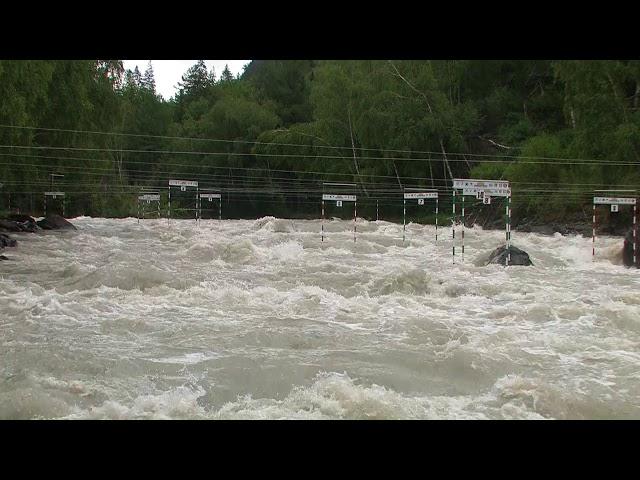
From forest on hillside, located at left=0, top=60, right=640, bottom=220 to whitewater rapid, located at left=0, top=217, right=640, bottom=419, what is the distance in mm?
10534

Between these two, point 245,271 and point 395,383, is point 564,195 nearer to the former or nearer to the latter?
point 245,271

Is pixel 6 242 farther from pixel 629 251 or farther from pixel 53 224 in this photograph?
pixel 629 251

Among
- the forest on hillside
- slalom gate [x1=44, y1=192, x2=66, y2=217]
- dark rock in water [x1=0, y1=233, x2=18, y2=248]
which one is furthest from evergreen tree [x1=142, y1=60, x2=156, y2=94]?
dark rock in water [x1=0, y1=233, x2=18, y2=248]

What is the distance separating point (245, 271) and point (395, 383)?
8.35 meters

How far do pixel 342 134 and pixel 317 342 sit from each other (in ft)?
→ 118

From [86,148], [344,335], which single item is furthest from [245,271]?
[86,148]

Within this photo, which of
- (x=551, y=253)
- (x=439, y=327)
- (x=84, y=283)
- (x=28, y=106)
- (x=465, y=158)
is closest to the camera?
(x=439, y=327)

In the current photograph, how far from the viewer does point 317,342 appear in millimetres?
7637

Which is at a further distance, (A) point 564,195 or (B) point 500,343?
(A) point 564,195

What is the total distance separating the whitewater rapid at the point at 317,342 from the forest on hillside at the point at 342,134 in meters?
10.5

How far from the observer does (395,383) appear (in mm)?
6125

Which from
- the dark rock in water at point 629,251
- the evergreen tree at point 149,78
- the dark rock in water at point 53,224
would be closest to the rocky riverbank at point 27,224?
the dark rock in water at point 53,224

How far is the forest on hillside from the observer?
23609 millimetres

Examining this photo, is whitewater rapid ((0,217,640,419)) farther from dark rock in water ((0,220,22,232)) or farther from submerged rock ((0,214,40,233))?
submerged rock ((0,214,40,233))
